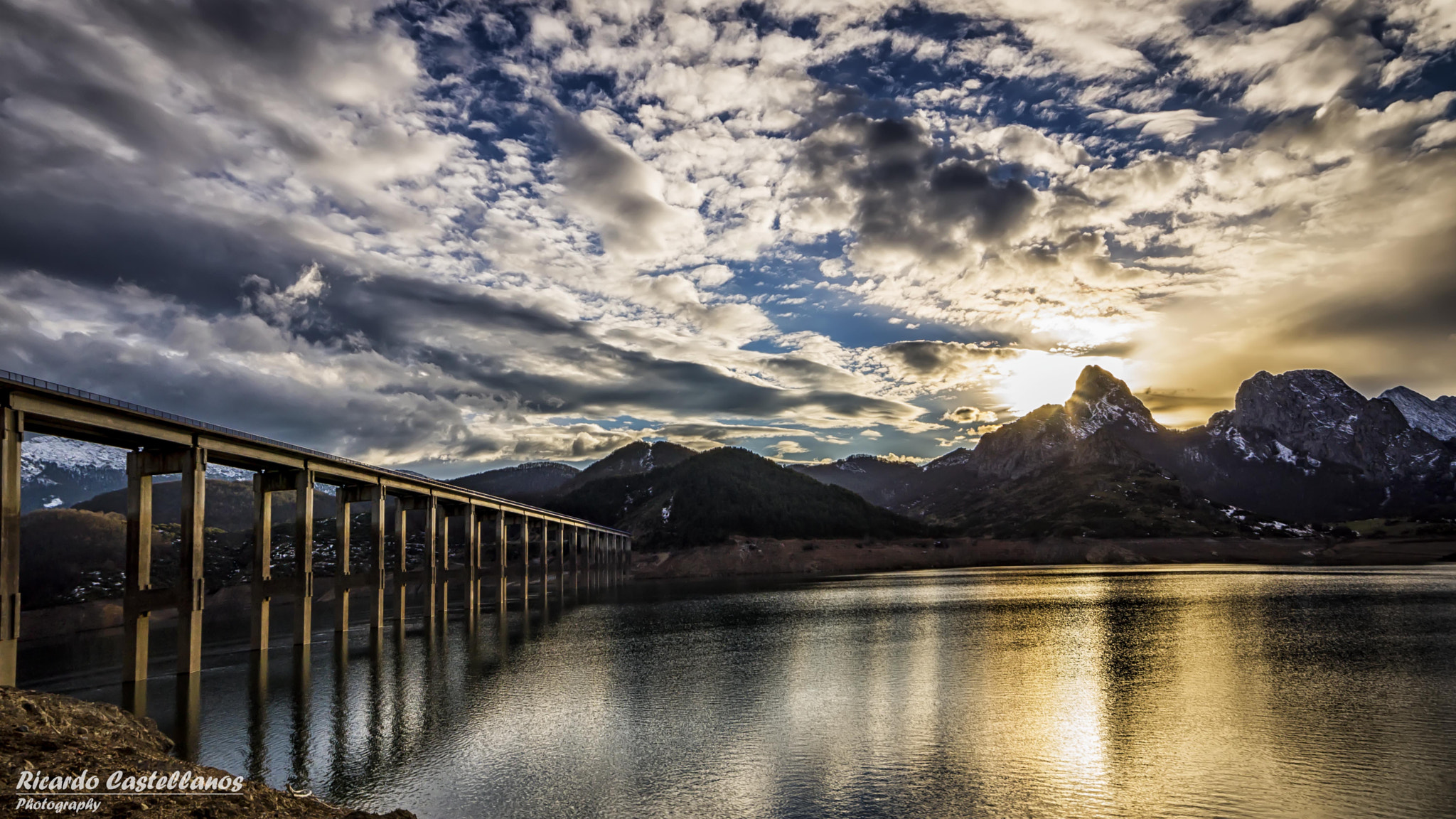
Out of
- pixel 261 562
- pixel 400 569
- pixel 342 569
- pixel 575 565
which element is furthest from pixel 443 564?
pixel 575 565

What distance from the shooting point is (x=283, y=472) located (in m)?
64.6

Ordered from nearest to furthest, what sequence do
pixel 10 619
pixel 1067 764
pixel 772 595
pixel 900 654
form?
pixel 1067 764, pixel 10 619, pixel 900 654, pixel 772 595

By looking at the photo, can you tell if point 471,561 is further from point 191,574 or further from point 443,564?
point 191,574

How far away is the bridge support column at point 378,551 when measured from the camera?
76.8m

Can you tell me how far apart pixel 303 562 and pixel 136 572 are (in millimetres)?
18052

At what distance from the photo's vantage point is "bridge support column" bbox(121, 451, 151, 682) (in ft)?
150

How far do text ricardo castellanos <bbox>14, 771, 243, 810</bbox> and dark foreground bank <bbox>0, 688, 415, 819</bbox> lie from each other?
1.1 inches

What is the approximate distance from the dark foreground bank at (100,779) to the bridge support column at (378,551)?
5427cm

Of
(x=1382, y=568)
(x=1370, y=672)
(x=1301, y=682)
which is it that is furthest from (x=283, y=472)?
(x=1382, y=568)

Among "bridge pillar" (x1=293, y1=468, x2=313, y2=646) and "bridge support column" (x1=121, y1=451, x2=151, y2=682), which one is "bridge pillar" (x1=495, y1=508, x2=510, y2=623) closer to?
"bridge pillar" (x1=293, y1=468, x2=313, y2=646)

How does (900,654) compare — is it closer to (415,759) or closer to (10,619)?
(415,759)

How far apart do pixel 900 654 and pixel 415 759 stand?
32003mm

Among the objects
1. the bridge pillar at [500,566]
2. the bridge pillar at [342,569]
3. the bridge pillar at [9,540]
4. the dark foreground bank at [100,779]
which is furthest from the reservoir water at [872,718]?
the bridge pillar at [500,566]

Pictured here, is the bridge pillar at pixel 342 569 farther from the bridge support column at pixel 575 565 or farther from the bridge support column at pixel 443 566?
the bridge support column at pixel 575 565
